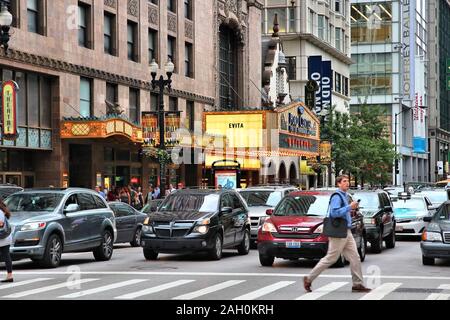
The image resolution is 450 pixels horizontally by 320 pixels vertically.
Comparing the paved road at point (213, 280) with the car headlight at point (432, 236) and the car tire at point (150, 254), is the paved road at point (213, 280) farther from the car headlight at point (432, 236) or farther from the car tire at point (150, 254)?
the car headlight at point (432, 236)

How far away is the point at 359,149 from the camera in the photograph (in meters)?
59.5

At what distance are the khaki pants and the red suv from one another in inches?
150

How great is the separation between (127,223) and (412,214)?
394 inches

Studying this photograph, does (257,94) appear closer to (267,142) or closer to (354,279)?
(267,142)

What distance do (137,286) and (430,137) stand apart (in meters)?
122

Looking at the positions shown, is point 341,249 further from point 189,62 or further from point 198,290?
point 189,62

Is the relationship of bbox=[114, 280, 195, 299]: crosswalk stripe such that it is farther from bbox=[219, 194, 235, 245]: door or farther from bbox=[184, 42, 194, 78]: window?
bbox=[184, 42, 194, 78]: window

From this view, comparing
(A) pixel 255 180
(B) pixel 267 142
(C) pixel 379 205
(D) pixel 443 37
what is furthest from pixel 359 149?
(D) pixel 443 37

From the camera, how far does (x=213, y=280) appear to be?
15.8 metres

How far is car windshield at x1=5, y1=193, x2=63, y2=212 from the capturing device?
1898 centimetres

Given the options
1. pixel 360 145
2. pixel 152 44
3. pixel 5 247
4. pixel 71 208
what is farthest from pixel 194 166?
pixel 5 247

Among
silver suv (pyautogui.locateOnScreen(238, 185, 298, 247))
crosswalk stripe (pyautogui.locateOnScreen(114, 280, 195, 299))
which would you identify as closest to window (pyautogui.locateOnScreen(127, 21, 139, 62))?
silver suv (pyautogui.locateOnScreen(238, 185, 298, 247))

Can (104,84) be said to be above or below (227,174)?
above

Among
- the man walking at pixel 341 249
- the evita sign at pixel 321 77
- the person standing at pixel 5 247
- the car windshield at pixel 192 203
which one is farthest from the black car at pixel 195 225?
the evita sign at pixel 321 77
